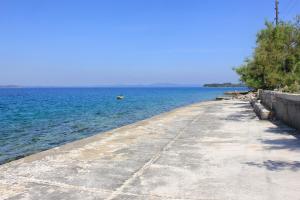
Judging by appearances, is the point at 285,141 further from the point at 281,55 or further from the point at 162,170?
the point at 281,55

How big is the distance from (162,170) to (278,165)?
2.41 m

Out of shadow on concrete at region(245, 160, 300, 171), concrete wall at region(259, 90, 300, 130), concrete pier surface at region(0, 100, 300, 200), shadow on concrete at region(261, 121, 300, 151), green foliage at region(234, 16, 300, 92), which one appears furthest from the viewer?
green foliage at region(234, 16, 300, 92)

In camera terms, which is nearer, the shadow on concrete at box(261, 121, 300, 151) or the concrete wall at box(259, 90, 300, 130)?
the shadow on concrete at box(261, 121, 300, 151)

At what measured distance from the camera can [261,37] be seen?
32.7m

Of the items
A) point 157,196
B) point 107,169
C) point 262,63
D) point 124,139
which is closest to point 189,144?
point 124,139

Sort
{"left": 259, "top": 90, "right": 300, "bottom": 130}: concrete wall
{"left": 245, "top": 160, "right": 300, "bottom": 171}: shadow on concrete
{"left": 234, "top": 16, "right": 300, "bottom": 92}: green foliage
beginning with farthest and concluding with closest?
1. {"left": 234, "top": 16, "right": 300, "bottom": 92}: green foliage
2. {"left": 259, "top": 90, "right": 300, "bottom": 130}: concrete wall
3. {"left": 245, "top": 160, "right": 300, "bottom": 171}: shadow on concrete

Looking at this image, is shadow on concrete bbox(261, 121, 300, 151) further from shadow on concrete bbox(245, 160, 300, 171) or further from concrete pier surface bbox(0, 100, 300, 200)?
shadow on concrete bbox(245, 160, 300, 171)

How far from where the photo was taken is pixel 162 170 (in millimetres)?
6949

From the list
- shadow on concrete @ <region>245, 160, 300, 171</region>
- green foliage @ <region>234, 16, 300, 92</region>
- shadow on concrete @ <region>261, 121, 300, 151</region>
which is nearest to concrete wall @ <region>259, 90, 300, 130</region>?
shadow on concrete @ <region>261, 121, 300, 151</region>

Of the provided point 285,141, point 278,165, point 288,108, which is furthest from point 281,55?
point 278,165

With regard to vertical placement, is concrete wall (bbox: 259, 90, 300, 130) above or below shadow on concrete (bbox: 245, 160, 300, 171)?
above

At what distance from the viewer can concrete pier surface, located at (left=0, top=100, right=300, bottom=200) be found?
18.2 feet

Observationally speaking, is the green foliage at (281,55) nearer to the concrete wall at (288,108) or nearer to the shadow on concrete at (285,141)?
the concrete wall at (288,108)

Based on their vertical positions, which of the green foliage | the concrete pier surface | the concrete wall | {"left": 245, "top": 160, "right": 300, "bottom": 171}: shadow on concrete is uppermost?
the green foliage
